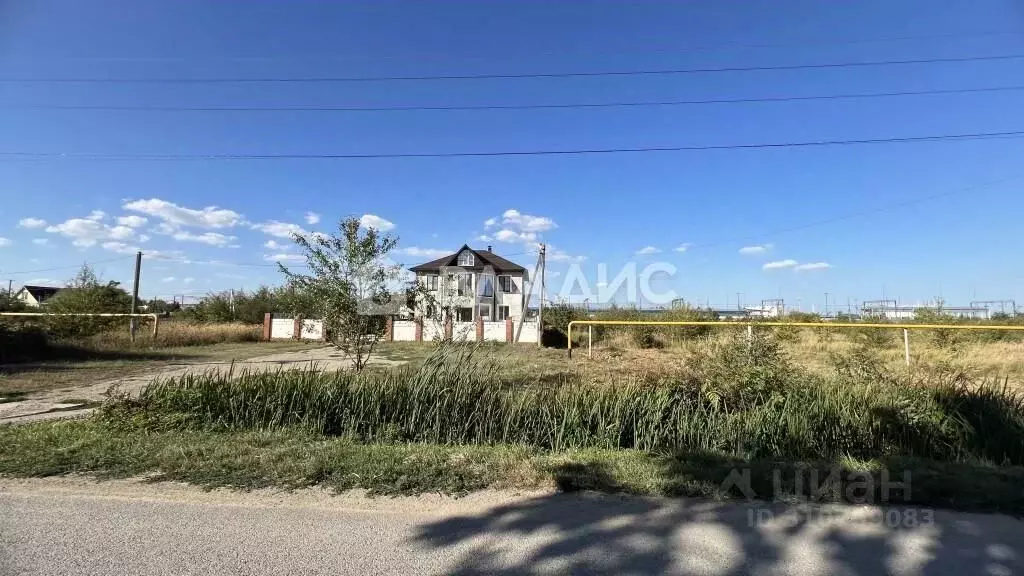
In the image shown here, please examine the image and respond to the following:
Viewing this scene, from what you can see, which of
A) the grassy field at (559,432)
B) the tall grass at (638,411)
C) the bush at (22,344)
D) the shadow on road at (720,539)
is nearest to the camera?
the shadow on road at (720,539)

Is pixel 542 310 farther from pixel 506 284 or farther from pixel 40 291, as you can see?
pixel 40 291

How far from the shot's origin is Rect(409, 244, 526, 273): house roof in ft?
143

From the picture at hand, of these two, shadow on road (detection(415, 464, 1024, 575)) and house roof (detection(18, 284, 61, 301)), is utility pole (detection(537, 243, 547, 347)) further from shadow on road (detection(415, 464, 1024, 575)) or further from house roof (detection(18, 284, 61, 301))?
house roof (detection(18, 284, 61, 301))

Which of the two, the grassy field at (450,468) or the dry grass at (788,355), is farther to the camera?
the dry grass at (788,355)

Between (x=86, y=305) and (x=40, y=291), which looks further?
(x=40, y=291)

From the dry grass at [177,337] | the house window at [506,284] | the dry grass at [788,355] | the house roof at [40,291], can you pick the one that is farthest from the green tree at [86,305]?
the house roof at [40,291]

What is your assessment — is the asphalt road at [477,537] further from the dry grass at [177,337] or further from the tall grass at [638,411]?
the dry grass at [177,337]

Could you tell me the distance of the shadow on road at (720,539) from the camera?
2621 millimetres

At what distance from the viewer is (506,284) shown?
45.2m

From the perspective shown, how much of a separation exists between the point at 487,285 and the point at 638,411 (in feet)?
123

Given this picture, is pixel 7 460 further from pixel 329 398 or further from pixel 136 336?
pixel 136 336

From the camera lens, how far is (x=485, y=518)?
127 inches

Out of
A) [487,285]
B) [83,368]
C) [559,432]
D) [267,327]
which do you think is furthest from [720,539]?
[487,285]

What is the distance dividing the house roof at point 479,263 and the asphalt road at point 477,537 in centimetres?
3866
